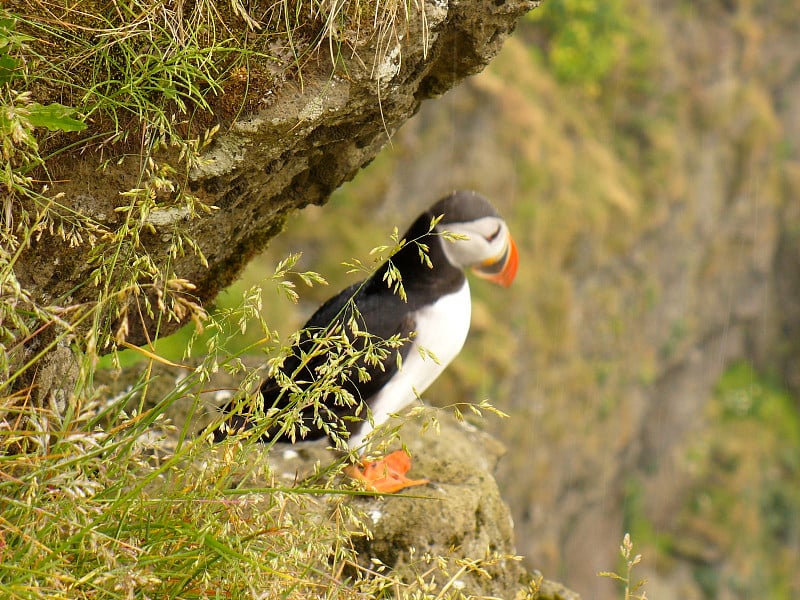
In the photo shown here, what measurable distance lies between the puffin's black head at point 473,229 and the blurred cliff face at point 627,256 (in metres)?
6.02

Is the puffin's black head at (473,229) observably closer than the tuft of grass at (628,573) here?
No

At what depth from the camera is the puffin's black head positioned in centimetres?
373

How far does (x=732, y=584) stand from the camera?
49.6ft

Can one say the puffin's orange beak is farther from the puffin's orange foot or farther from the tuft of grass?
the tuft of grass

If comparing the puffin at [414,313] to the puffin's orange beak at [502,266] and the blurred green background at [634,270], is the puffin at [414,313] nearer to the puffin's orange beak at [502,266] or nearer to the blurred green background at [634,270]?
the puffin's orange beak at [502,266]

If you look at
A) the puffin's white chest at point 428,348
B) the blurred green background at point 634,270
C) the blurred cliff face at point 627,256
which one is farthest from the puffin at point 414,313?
the blurred cliff face at point 627,256

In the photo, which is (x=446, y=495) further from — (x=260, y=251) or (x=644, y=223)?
(x=644, y=223)

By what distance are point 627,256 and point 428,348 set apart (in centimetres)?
1056

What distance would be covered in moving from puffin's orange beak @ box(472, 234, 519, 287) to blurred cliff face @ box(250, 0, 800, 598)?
589cm

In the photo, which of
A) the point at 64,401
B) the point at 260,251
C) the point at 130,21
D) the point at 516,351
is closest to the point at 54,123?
the point at 130,21

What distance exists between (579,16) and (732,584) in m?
10.1

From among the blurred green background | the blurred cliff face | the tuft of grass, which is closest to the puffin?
the tuft of grass

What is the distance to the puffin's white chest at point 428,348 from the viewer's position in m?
3.56

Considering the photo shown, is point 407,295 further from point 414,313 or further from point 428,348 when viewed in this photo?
point 428,348
